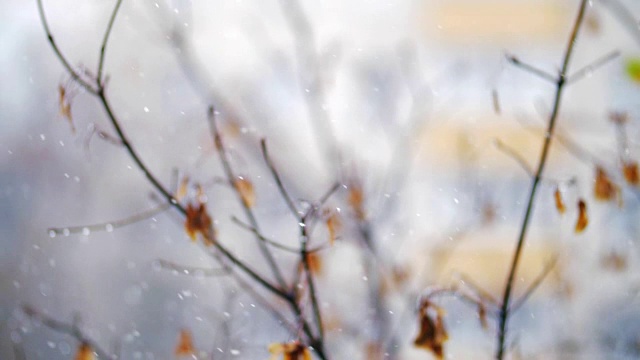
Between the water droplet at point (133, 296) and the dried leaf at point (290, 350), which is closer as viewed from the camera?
the dried leaf at point (290, 350)

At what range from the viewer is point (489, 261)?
2736mm

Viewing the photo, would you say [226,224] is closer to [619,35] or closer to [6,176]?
[6,176]

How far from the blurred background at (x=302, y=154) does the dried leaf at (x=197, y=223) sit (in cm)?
129

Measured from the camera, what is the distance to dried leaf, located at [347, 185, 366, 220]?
1364 mm

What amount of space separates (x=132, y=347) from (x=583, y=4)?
8.50ft

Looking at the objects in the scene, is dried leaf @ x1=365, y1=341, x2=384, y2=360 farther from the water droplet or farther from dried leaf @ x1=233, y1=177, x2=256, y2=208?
the water droplet

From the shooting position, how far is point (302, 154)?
2.64 meters

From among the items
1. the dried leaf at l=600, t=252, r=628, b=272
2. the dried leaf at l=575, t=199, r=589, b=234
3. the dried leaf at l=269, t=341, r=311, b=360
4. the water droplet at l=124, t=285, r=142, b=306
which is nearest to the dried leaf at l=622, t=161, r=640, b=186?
the dried leaf at l=575, t=199, r=589, b=234

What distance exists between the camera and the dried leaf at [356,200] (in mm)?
1364

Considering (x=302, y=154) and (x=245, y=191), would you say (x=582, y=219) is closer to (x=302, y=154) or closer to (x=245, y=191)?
(x=245, y=191)

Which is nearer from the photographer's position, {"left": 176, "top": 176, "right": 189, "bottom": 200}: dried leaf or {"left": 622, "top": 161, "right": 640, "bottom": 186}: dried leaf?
{"left": 176, "top": 176, "right": 189, "bottom": 200}: dried leaf

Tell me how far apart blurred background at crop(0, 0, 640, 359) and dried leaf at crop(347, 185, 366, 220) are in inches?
24.4

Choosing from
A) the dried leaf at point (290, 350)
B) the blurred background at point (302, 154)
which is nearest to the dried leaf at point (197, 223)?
the dried leaf at point (290, 350)

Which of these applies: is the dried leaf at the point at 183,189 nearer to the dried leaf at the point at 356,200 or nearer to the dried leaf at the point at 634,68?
the dried leaf at the point at 356,200
